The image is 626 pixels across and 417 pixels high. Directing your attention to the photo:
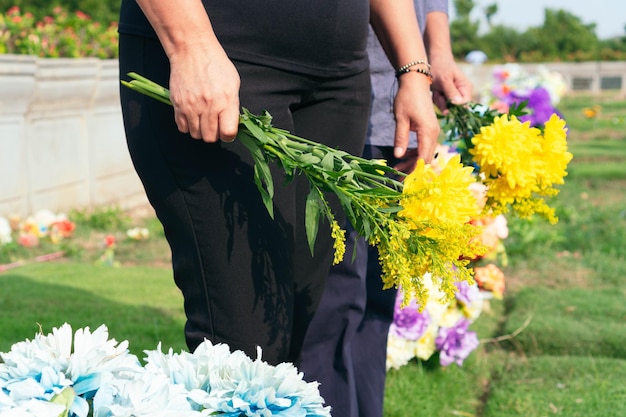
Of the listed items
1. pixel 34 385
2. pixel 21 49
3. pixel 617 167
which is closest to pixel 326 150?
pixel 34 385

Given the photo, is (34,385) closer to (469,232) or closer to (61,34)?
(469,232)

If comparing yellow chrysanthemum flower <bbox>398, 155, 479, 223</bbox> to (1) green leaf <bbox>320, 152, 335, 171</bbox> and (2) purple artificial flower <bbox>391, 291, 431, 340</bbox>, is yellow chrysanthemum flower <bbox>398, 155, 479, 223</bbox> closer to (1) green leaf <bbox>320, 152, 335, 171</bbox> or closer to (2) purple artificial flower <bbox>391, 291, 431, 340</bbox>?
(1) green leaf <bbox>320, 152, 335, 171</bbox>

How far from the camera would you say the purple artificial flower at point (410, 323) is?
11.8ft

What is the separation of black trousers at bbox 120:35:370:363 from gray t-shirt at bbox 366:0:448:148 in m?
0.63

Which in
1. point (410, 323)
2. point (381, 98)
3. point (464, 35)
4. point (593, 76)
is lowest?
point (410, 323)

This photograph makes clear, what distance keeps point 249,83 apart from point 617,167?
10.0 m

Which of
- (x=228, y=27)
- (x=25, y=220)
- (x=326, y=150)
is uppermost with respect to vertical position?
(x=228, y=27)

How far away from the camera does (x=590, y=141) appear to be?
15.0 m

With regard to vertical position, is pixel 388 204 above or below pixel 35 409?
above

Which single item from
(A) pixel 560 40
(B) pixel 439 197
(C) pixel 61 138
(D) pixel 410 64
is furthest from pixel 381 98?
(A) pixel 560 40

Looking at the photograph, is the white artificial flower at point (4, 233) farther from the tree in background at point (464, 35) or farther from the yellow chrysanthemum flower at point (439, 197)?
the tree in background at point (464, 35)

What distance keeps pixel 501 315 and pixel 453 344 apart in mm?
1169

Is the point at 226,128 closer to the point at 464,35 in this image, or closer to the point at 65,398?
the point at 65,398

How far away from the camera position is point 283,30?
1.77 metres
